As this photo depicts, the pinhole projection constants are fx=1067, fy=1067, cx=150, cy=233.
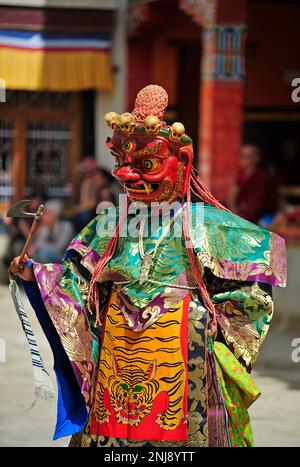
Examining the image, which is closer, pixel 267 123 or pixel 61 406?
pixel 61 406

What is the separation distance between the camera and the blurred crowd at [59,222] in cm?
1038

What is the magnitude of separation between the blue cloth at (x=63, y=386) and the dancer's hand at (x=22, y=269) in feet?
0.15

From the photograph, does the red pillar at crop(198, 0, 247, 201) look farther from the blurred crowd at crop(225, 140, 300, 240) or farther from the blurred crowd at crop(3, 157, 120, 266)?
the blurred crowd at crop(3, 157, 120, 266)

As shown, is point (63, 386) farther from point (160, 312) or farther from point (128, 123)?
point (128, 123)

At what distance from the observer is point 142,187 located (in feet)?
12.4

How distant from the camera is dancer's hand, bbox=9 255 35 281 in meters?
3.77

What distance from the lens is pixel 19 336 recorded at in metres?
8.20

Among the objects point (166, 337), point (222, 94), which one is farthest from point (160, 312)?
point (222, 94)

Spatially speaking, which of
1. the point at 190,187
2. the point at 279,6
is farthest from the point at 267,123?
the point at 190,187

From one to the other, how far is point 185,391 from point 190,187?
0.74 meters

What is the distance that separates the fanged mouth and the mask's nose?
0.03m

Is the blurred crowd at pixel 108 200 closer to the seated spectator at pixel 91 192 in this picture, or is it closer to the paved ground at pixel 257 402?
the seated spectator at pixel 91 192

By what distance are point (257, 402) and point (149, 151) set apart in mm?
2947

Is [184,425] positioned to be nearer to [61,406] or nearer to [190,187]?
[61,406]
